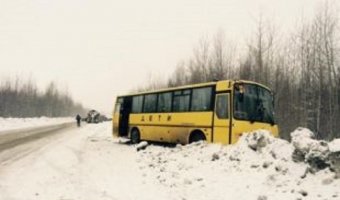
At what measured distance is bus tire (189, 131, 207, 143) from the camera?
20.8m

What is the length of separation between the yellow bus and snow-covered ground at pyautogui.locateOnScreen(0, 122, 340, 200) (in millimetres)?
2099

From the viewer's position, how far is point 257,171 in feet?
40.3

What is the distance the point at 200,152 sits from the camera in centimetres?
1689

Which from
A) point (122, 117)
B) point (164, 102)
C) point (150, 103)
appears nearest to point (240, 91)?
point (164, 102)

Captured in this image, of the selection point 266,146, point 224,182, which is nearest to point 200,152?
point 266,146

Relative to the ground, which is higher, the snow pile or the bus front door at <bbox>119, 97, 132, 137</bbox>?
the bus front door at <bbox>119, 97, 132, 137</bbox>

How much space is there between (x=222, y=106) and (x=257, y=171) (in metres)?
7.41

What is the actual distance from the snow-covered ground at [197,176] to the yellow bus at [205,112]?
210cm

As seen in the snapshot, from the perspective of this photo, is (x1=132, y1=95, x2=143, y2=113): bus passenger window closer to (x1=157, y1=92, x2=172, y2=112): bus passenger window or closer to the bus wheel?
the bus wheel

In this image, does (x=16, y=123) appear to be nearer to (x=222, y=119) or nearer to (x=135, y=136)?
(x=135, y=136)

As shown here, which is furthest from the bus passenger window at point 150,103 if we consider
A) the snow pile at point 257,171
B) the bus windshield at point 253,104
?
the snow pile at point 257,171

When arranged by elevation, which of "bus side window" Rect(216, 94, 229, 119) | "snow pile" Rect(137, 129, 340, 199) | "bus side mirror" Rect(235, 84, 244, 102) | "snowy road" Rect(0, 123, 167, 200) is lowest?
"snowy road" Rect(0, 123, 167, 200)

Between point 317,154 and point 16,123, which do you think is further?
point 16,123

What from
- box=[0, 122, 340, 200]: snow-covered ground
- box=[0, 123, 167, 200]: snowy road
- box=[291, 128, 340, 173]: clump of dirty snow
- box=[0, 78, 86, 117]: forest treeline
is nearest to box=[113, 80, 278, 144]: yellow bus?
box=[0, 122, 340, 200]: snow-covered ground
